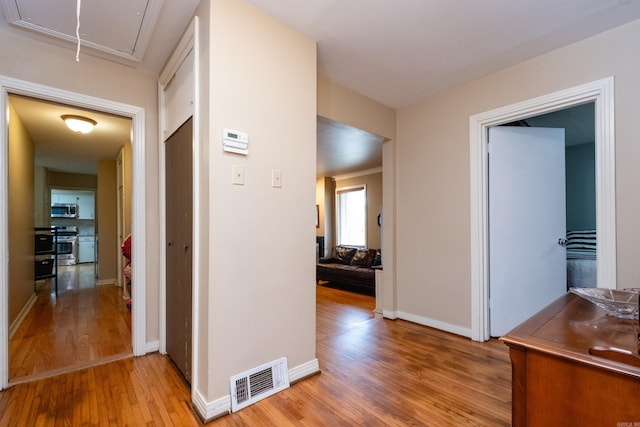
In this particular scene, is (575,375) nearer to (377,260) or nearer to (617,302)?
(617,302)

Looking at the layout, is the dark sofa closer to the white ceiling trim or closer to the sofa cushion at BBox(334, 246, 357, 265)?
the sofa cushion at BBox(334, 246, 357, 265)

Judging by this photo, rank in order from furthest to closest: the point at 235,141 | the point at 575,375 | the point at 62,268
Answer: the point at 62,268 → the point at 235,141 → the point at 575,375

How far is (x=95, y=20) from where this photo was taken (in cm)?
183

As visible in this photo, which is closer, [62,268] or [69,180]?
[69,180]

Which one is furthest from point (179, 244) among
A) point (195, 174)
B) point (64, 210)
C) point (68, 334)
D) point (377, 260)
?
point (64, 210)

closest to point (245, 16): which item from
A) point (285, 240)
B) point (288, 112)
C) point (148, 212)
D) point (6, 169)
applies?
point (288, 112)

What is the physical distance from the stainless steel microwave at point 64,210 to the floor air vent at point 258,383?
965 cm

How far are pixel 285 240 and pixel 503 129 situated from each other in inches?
93.1

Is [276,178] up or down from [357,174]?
down

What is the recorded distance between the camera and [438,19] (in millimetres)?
1921

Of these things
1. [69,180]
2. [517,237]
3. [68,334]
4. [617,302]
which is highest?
[69,180]

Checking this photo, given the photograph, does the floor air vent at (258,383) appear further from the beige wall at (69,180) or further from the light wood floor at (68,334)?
the beige wall at (69,180)

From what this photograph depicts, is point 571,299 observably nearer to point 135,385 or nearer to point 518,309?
point 518,309

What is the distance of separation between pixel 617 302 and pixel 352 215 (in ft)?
19.1
